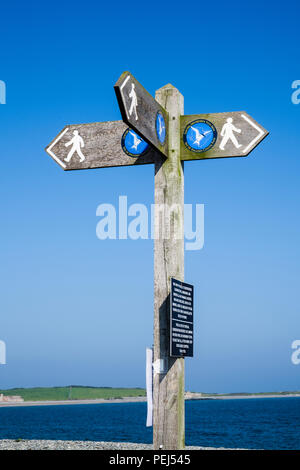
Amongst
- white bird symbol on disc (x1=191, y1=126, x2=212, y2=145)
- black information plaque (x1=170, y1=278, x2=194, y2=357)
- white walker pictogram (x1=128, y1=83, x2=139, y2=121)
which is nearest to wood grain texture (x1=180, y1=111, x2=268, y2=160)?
white bird symbol on disc (x1=191, y1=126, x2=212, y2=145)

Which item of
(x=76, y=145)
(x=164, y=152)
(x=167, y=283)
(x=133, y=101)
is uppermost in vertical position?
(x=76, y=145)

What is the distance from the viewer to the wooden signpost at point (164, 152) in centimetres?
598

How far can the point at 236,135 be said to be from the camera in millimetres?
6578

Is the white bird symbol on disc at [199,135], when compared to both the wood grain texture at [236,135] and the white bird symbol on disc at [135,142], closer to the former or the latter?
the wood grain texture at [236,135]

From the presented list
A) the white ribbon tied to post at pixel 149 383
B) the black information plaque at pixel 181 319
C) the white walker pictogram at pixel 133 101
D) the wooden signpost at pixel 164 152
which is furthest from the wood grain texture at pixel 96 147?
the white ribbon tied to post at pixel 149 383

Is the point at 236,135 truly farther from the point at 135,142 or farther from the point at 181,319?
the point at 181,319

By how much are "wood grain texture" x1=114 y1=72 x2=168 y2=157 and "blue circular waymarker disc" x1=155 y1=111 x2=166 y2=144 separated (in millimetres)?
44

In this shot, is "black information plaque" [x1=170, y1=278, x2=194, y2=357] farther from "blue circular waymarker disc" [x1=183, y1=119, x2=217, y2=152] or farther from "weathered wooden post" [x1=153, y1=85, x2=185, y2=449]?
"blue circular waymarker disc" [x1=183, y1=119, x2=217, y2=152]

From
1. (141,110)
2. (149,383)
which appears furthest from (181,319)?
(141,110)

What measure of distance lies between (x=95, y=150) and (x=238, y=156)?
5.46 ft

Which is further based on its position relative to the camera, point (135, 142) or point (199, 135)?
point (135, 142)

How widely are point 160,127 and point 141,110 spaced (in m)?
0.54

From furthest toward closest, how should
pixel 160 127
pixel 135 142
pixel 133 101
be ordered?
pixel 135 142 → pixel 160 127 → pixel 133 101

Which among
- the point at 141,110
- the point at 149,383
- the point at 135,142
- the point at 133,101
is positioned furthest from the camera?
the point at 135,142
